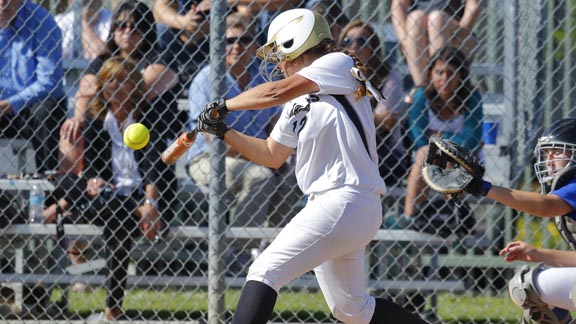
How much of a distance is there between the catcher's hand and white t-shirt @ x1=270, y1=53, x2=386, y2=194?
0.95ft

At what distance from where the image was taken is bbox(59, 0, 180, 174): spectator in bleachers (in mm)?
6453

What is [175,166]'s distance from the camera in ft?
22.9

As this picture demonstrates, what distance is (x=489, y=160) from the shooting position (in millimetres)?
7031

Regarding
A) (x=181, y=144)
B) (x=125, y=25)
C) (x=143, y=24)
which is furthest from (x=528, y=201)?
(x=125, y=25)

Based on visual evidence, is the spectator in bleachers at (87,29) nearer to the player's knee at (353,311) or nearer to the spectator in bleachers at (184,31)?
the spectator in bleachers at (184,31)

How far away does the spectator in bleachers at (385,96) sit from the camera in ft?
21.4

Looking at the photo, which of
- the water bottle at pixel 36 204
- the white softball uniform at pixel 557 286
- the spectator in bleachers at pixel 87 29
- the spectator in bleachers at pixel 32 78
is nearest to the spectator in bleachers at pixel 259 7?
the spectator in bleachers at pixel 87 29

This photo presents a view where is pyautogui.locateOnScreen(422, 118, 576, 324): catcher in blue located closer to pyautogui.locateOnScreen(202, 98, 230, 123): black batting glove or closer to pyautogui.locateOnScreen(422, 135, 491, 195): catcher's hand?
pyautogui.locateOnScreen(422, 135, 491, 195): catcher's hand

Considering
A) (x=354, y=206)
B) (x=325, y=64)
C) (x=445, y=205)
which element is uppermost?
(x=325, y=64)

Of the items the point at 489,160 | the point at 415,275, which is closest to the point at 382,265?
the point at 415,275

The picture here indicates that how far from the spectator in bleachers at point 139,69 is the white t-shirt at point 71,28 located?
562 millimetres

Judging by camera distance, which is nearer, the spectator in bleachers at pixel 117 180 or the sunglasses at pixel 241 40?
the spectator in bleachers at pixel 117 180

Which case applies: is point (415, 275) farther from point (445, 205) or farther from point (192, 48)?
point (192, 48)

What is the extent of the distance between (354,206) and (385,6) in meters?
3.17
